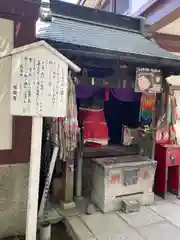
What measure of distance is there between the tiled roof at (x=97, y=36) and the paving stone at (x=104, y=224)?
286 centimetres

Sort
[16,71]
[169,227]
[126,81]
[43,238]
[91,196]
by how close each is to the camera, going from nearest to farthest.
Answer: [16,71] → [43,238] → [169,227] → [126,81] → [91,196]

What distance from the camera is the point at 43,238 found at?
347 centimetres

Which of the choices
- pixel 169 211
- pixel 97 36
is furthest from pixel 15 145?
pixel 169 211

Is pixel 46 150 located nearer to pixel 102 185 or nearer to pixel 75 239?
pixel 102 185

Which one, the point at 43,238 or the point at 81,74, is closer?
the point at 43,238

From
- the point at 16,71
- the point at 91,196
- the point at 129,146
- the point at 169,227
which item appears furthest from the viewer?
the point at 129,146

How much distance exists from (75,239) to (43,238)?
1.58 feet

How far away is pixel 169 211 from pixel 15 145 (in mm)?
3144

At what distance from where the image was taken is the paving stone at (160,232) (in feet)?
11.7

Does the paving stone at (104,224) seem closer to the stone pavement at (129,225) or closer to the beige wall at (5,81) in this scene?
the stone pavement at (129,225)

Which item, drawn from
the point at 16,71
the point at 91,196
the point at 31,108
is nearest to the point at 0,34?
the point at 16,71

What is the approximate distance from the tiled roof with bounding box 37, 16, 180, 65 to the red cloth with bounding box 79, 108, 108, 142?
1.60 metres

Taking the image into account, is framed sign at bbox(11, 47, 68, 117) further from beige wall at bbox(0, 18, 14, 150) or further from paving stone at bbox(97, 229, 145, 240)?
paving stone at bbox(97, 229, 145, 240)

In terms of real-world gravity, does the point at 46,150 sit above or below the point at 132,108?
below
